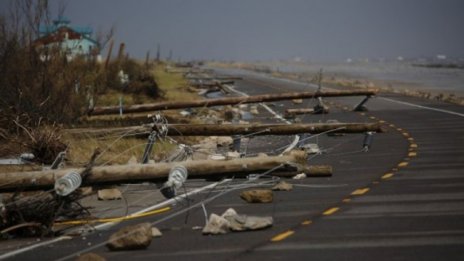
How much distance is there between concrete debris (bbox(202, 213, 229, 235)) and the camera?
9.41 m

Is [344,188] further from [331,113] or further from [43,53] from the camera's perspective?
[331,113]

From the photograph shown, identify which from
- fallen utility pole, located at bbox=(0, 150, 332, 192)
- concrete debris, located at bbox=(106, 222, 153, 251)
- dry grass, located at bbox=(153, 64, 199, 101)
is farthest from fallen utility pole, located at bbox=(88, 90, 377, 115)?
concrete debris, located at bbox=(106, 222, 153, 251)

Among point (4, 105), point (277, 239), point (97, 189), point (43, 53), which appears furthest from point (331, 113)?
point (277, 239)

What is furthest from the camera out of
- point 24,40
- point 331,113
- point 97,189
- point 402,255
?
point 331,113

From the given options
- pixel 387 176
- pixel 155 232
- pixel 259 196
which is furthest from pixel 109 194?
pixel 387 176

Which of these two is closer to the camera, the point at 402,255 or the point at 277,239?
the point at 402,255

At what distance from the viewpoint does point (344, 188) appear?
12.6 metres

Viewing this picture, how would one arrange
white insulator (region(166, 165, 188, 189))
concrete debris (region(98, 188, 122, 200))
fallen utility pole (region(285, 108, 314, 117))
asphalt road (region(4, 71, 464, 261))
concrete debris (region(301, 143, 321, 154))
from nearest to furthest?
asphalt road (region(4, 71, 464, 261)), white insulator (region(166, 165, 188, 189)), concrete debris (region(98, 188, 122, 200)), concrete debris (region(301, 143, 321, 154)), fallen utility pole (region(285, 108, 314, 117))

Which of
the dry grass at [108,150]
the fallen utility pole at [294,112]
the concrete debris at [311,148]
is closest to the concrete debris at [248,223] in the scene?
the dry grass at [108,150]

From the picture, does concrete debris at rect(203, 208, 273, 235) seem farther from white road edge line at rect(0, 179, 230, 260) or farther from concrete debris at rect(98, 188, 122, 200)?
concrete debris at rect(98, 188, 122, 200)

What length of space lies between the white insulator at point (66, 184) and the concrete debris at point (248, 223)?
106 inches

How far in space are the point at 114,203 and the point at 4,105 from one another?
325 inches

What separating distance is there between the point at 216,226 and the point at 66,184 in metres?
2.64

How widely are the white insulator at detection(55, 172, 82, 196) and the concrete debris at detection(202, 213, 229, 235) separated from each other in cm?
235
